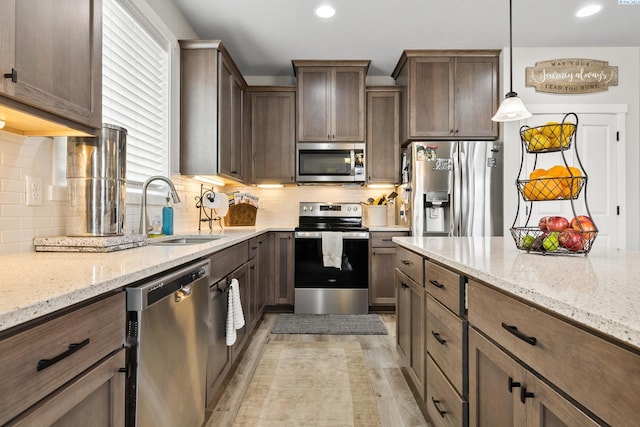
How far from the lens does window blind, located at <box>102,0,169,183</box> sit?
6.89 ft

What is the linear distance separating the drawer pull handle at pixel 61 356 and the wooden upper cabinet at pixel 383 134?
3452mm

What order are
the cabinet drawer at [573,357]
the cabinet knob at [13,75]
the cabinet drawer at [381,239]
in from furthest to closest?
the cabinet drawer at [381,239]
the cabinet knob at [13,75]
the cabinet drawer at [573,357]

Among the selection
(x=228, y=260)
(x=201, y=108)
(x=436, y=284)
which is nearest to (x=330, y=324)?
(x=228, y=260)

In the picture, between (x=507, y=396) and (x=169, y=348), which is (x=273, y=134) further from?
(x=507, y=396)

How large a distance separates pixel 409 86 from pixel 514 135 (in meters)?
1.15

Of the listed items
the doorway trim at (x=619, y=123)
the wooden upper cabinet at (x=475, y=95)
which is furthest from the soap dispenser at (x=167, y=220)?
the doorway trim at (x=619, y=123)

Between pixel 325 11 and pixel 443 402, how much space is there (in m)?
2.90

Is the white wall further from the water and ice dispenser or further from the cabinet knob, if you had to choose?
the cabinet knob

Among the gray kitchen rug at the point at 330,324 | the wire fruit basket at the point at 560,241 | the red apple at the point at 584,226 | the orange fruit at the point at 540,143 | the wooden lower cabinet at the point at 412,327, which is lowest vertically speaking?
the gray kitchen rug at the point at 330,324

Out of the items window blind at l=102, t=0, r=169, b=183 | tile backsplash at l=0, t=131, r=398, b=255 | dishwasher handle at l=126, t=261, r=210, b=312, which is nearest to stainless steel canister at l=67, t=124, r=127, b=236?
tile backsplash at l=0, t=131, r=398, b=255

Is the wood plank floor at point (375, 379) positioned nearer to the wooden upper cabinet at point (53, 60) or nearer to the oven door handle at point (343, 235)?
the oven door handle at point (343, 235)

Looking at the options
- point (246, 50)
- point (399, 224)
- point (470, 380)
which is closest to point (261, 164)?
point (246, 50)

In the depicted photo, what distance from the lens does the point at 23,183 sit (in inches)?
57.9

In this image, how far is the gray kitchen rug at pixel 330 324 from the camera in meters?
3.18
